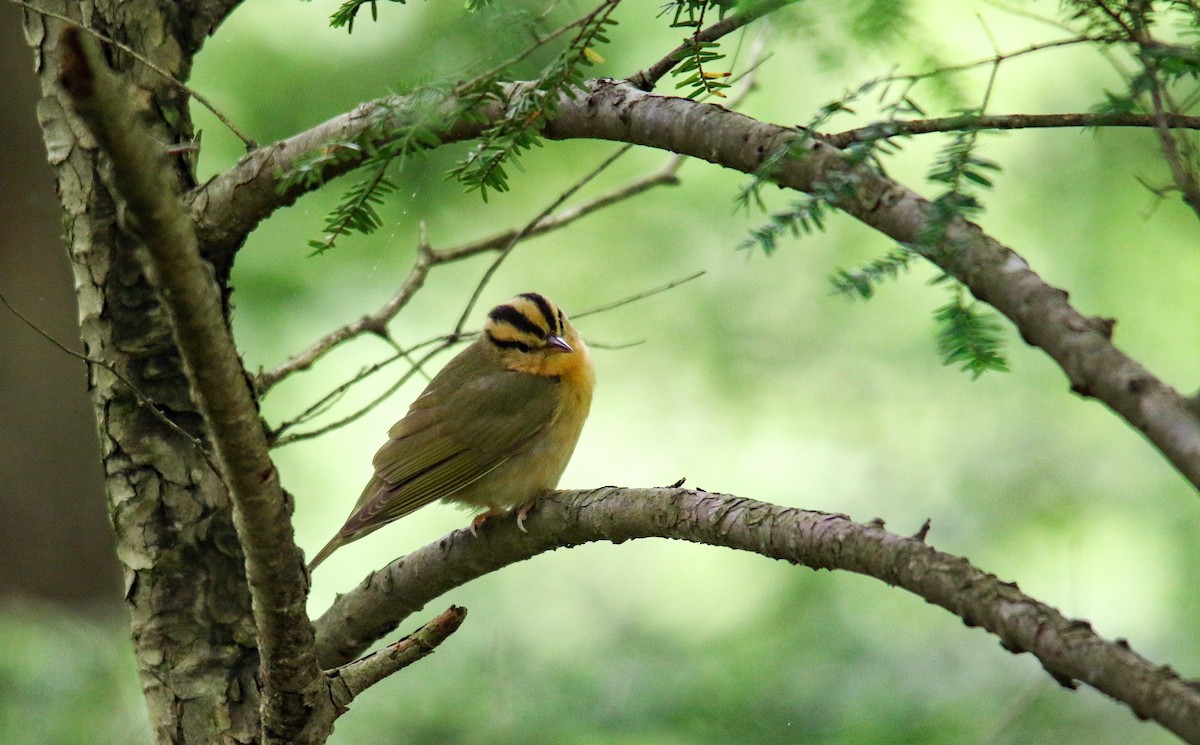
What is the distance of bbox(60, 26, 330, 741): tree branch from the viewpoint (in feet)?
5.82

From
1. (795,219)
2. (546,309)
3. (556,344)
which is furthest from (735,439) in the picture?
(795,219)

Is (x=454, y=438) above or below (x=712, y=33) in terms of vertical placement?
above

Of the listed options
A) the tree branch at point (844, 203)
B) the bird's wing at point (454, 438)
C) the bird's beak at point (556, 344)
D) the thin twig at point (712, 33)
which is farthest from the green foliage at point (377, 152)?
the bird's beak at point (556, 344)

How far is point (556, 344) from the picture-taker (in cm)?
581

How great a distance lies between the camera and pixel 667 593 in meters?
8.73

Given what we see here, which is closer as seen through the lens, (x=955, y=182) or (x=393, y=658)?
(x=955, y=182)

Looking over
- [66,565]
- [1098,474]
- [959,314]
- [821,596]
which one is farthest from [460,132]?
[1098,474]

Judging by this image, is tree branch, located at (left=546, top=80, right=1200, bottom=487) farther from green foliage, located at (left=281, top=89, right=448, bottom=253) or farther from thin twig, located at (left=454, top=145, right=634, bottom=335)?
thin twig, located at (left=454, top=145, right=634, bottom=335)

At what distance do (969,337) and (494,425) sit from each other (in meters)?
3.55

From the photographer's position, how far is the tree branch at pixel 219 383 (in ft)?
5.82

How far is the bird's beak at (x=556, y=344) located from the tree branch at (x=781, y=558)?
178cm

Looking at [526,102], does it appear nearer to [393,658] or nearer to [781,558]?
[781,558]

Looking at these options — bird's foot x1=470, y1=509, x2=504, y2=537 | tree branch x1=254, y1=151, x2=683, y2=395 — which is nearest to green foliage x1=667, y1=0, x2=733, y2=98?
tree branch x1=254, y1=151, x2=683, y2=395

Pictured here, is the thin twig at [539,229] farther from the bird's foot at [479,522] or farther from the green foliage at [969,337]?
the green foliage at [969,337]
